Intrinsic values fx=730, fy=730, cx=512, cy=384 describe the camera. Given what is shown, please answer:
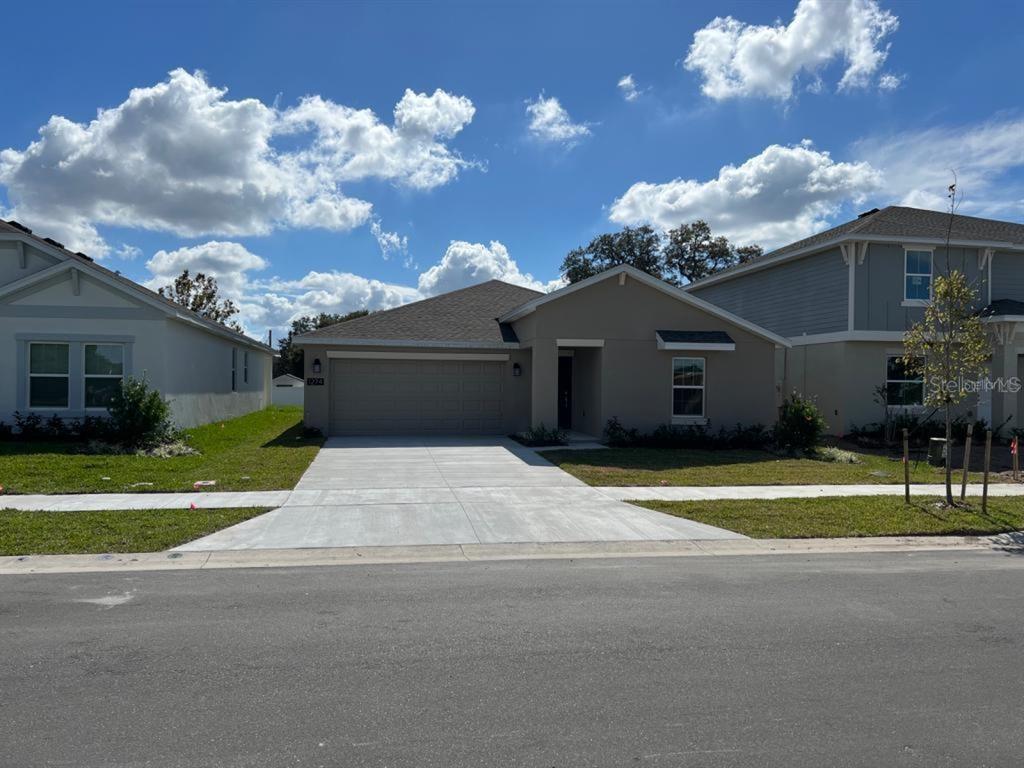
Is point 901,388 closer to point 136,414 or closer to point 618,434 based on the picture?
point 618,434

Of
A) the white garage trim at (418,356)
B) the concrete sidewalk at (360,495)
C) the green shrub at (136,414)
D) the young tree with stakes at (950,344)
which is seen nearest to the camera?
the concrete sidewalk at (360,495)

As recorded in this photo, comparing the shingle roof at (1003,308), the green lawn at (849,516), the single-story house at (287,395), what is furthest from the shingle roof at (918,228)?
the single-story house at (287,395)

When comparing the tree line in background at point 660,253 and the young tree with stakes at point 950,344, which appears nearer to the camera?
the young tree with stakes at point 950,344

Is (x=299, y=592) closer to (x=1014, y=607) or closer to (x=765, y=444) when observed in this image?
(x=1014, y=607)

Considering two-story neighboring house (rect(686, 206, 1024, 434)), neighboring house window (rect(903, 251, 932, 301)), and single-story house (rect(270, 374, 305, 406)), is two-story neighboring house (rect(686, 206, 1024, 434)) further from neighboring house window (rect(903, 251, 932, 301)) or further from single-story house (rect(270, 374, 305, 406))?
single-story house (rect(270, 374, 305, 406))

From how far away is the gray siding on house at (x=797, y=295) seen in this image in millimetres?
21125

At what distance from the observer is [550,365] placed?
18.9m

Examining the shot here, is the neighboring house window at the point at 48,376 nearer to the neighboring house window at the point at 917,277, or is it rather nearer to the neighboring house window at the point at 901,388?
the neighboring house window at the point at 901,388

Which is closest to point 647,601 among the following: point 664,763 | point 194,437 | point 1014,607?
point 664,763

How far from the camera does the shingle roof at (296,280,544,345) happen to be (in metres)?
20.2

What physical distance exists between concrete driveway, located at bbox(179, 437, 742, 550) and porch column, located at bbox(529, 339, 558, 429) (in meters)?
3.89

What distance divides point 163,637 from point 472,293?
65.7 feet

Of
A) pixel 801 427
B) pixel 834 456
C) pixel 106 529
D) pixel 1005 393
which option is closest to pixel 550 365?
pixel 801 427

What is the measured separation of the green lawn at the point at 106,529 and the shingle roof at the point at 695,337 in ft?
39.6
